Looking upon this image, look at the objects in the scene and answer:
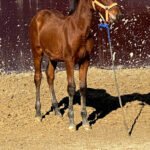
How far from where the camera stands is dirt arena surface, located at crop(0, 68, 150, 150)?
8.47 meters

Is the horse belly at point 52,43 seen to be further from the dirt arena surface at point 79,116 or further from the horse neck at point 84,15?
the dirt arena surface at point 79,116

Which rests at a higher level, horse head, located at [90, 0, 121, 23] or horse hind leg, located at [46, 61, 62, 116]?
horse head, located at [90, 0, 121, 23]

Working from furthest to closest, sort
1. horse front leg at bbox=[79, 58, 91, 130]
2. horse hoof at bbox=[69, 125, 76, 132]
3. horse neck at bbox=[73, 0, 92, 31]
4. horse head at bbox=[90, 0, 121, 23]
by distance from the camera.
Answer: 1. horse front leg at bbox=[79, 58, 91, 130]
2. horse hoof at bbox=[69, 125, 76, 132]
3. horse neck at bbox=[73, 0, 92, 31]
4. horse head at bbox=[90, 0, 121, 23]

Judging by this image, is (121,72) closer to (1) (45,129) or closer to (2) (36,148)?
(1) (45,129)

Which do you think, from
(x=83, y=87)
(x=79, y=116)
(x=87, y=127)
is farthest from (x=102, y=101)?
(x=87, y=127)

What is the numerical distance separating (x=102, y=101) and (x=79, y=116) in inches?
47.6

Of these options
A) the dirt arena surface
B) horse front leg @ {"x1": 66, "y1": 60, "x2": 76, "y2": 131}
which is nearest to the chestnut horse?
horse front leg @ {"x1": 66, "y1": 60, "x2": 76, "y2": 131}

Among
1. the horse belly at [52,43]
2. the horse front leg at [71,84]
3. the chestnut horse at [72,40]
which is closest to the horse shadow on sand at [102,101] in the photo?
the horse front leg at [71,84]

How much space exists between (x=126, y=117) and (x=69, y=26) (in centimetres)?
181

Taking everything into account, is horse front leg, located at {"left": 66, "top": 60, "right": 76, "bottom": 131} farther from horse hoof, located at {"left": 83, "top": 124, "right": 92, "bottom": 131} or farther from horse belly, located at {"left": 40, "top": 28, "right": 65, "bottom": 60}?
horse belly, located at {"left": 40, "top": 28, "right": 65, "bottom": 60}

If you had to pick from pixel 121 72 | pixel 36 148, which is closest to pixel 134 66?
pixel 121 72

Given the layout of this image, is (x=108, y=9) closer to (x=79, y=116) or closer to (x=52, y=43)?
(x=52, y=43)

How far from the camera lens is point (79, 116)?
10.0 metres

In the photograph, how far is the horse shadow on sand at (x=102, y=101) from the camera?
1029 cm
